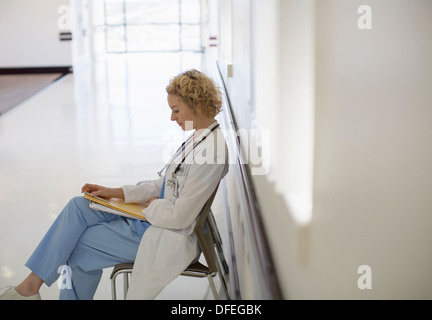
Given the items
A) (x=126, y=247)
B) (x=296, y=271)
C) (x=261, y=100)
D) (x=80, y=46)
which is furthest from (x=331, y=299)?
(x=80, y=46)

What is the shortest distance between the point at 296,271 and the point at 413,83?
57cm

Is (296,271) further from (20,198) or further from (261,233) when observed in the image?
(20,198)

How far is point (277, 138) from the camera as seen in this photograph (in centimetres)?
180

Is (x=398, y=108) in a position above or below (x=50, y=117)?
above

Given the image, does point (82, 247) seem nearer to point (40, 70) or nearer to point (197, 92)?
point (197, 92)

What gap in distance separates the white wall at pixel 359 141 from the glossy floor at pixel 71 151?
6.85 ft

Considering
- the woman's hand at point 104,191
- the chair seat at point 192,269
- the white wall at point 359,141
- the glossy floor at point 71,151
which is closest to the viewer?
the white wall at point 359,141

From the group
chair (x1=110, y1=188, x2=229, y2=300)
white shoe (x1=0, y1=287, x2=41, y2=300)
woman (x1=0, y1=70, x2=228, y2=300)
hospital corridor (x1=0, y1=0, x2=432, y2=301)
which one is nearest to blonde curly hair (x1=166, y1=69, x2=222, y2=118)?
woman (x1=0, y1=70, x2=228, y2=300)

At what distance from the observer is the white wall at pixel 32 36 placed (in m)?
15.9

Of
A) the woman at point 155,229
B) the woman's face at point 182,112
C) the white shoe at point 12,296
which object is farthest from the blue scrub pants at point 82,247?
the woman's face at point 182,112

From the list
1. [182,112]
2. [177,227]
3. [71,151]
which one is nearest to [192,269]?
[177,227]

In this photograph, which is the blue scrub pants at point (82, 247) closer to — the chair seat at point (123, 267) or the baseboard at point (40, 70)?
the chair seat at point (123, 267)

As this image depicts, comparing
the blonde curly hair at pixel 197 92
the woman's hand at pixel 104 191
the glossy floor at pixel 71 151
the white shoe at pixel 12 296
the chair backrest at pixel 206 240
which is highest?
the blonde curly hair at pixel 197 92

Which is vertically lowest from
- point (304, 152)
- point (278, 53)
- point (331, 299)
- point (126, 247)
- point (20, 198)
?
point (20, 198)
